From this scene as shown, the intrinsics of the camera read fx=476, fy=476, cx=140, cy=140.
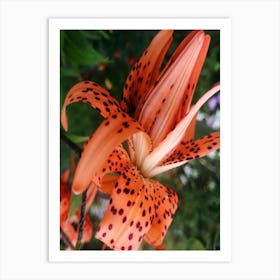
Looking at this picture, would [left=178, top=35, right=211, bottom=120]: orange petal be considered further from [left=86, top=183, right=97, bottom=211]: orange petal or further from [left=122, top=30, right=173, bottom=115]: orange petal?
[left=86, top=183, right=97, bottom=211]: orange petal

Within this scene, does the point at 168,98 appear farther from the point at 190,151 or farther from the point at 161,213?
the point at 161,213

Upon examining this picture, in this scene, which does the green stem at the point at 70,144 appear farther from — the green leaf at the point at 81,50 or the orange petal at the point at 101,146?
the green leaf at the point at 81,50

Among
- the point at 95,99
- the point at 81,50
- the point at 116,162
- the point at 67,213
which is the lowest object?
the point at 67,213

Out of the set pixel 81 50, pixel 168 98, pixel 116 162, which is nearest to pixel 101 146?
pixel 116 162

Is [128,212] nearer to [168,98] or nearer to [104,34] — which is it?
[168,98]

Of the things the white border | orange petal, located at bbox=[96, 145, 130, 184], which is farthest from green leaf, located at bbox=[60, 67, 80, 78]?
orange petal, located at bbox=[96, 145, 130, 184]

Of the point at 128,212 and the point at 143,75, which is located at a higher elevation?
the point at 143,75

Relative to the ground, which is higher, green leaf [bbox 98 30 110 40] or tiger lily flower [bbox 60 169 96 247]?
green leaf [bbox 98 30 110 40]
